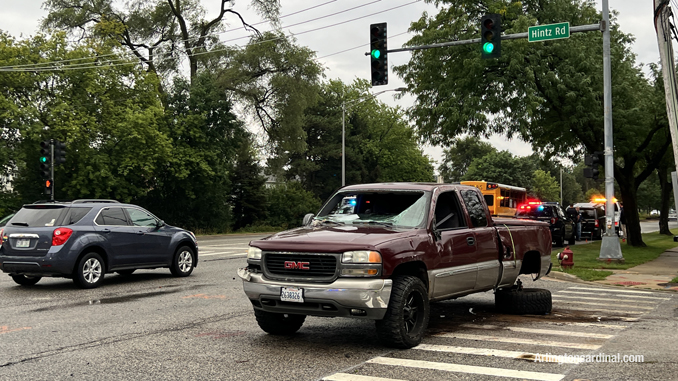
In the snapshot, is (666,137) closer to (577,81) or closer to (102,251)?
(577,81)

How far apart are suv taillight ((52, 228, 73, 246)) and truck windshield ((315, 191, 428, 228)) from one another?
6277 millimetres

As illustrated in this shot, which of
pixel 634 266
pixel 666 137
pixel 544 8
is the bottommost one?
pixel 634 266

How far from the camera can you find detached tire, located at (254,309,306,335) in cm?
796

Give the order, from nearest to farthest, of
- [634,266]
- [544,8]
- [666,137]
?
[634,266], [544,8], [666,137]

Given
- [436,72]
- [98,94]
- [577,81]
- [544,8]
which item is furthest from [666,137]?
[98,94]

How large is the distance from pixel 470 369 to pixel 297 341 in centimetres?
230

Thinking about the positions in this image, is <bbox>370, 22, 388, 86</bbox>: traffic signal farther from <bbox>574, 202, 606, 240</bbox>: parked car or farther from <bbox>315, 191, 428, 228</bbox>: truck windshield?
<bbox>574, 202, 606, 240</bbox>: parked car

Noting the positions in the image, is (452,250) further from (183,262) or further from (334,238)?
(183,262)

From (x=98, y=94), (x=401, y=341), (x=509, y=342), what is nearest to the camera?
(x=401, y=341)

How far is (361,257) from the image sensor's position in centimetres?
701

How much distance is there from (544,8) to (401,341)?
71.7 feet

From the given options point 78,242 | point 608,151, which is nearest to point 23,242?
point 78,242

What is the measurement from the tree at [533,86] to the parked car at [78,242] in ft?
46.2

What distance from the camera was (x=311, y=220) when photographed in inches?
346
